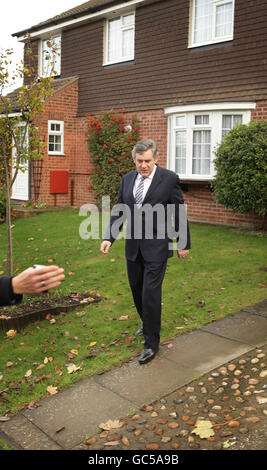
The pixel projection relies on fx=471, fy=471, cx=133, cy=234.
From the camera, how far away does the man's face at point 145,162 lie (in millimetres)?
4730

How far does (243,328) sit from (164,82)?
10416mm

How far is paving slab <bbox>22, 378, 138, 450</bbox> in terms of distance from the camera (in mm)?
3646

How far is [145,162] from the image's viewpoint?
4766 mm

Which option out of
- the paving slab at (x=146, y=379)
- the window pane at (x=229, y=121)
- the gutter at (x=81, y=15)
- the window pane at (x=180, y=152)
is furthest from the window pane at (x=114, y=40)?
the paving slab at (x=146, y=379)

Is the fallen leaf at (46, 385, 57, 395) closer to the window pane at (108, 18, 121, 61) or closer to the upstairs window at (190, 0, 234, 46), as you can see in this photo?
the upstairs window at (190, 0, 234, 46)

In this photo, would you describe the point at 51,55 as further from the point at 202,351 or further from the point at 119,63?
the point at 202,351

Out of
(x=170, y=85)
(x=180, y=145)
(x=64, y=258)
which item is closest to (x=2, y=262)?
(x=64, y=258)

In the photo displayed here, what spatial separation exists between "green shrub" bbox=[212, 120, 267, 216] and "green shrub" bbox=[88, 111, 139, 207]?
15.1ft

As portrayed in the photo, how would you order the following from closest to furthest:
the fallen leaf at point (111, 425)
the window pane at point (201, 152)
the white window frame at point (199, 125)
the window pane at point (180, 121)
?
the fallen leaf at point (111, 425), the white window frame at point (199, 125), the window pane at point (201, 152), the window pane at point (180, 121)

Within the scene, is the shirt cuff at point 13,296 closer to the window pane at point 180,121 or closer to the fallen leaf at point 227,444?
the fallen leaf at point 227,444

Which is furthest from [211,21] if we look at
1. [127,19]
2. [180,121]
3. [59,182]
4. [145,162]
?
[145,162]

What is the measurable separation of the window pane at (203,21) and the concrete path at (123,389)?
10076 millimetres

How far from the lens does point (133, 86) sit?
1529 centimetres

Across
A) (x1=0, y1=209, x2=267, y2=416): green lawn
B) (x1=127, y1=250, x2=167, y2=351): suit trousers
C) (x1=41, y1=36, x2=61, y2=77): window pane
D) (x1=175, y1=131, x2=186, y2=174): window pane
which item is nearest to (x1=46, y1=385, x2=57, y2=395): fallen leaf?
(x1=0, y1=209, x2=267, y2=416): green lawn
